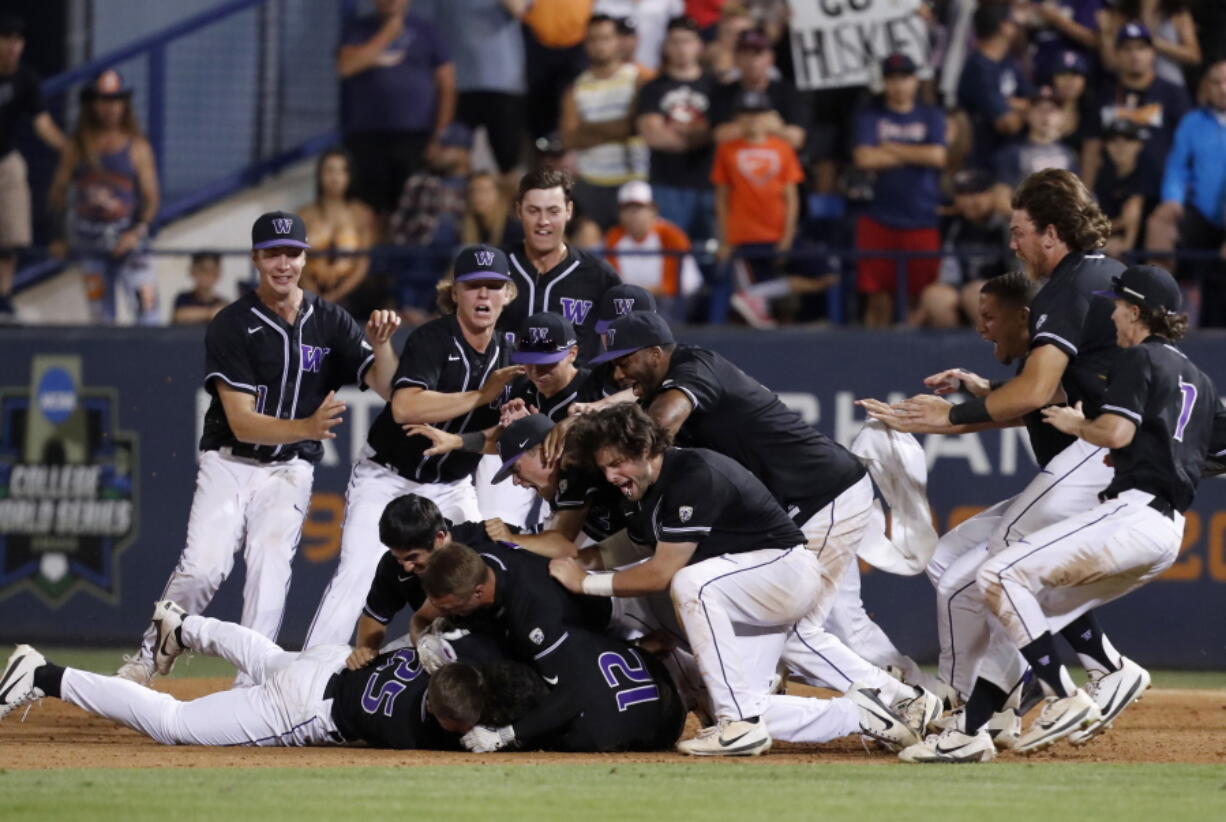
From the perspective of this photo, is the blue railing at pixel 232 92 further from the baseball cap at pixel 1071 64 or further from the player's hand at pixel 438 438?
the player's hand at pixel 438 438

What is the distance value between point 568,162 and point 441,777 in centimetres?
750

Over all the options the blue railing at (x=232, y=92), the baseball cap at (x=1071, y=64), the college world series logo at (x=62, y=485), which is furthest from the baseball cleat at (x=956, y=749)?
the blue railing at (x=232, y=92)

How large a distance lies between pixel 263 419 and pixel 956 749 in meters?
3.71

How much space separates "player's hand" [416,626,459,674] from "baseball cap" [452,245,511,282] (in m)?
1.94

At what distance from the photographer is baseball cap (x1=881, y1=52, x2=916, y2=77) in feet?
43.7

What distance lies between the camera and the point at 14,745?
8297mm

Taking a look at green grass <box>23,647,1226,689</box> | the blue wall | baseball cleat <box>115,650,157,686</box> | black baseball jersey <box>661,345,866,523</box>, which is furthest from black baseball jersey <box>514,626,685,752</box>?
the blue wall

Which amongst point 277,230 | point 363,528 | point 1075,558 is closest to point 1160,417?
point 1075,558

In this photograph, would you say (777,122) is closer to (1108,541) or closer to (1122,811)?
(1108,541)

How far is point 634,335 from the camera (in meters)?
8.17

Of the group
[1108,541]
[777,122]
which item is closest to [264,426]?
[1108,541]

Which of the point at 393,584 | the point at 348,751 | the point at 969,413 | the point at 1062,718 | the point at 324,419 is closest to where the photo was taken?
the point at 1062,718

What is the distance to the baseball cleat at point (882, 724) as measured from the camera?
317 inches

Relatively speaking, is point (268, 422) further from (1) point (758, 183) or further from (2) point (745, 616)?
(1) point (758, 183)
